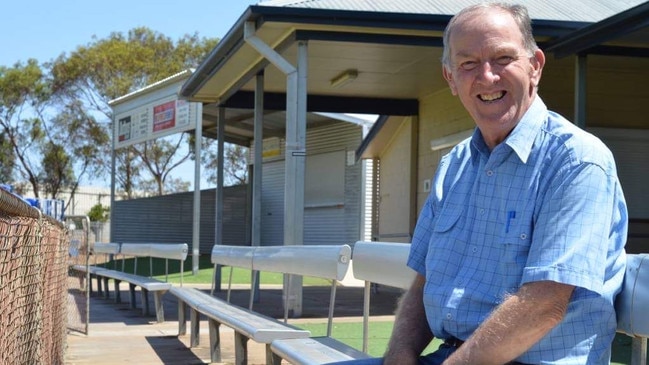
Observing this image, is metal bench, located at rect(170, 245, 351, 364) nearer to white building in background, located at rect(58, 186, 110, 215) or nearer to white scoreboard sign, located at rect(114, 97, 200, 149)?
white scoreboard sign, located at rect(114, 97, 200, 149)

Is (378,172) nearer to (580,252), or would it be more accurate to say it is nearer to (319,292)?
(319,292)

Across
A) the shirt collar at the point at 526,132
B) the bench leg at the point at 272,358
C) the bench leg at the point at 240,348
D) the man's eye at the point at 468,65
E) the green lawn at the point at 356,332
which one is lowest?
the green lawn at the point at 356,332

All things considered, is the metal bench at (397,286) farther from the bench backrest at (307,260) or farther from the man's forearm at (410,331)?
the man's forearm at (410,331)

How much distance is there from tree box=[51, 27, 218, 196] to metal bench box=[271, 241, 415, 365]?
4282 cm

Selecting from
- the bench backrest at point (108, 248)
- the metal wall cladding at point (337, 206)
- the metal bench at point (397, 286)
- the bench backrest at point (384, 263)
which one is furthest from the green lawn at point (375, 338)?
the metal wall cladding at point (337, 206)

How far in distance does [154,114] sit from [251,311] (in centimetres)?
1622

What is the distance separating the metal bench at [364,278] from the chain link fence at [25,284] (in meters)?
1.27

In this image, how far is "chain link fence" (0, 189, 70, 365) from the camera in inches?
139

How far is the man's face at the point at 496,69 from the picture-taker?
3021mm

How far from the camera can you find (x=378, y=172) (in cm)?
2295

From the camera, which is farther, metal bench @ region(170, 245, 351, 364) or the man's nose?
metal bench @ region(170, 245, 351, 364)

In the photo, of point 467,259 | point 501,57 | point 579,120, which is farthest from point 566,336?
point 579,120

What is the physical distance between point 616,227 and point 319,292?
15283 mm

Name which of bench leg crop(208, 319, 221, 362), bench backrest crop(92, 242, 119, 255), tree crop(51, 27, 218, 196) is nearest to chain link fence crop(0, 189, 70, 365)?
bench leg crop(208, 319, 221, 362)
